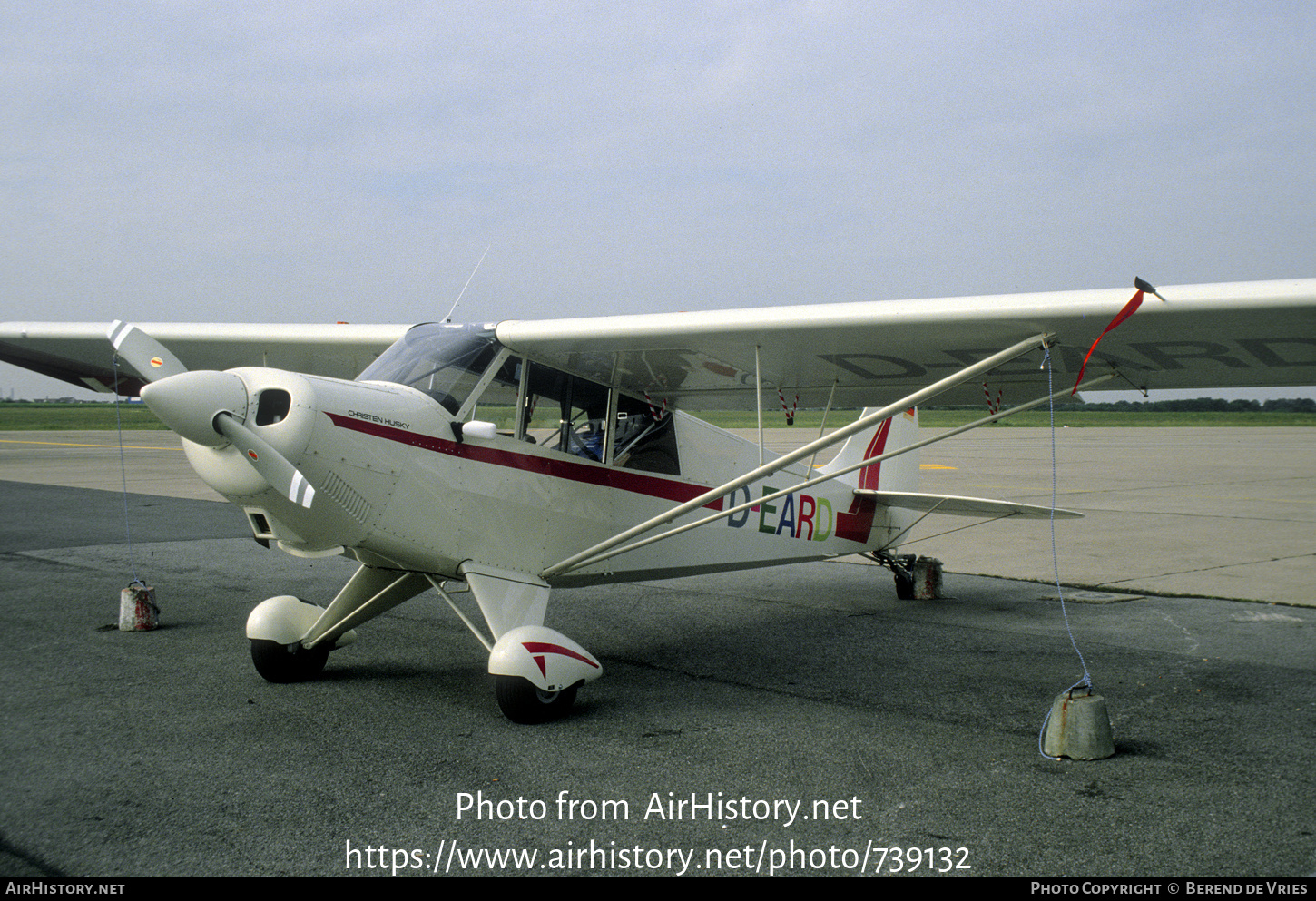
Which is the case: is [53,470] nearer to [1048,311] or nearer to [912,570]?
[912,570]

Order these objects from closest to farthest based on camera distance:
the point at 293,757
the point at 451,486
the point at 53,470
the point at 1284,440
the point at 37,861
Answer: the point at 37,861, the point at 293,757, the point at 451,486, the point at 53,470, the point at 1284,440

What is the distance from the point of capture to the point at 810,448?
16.8 ft

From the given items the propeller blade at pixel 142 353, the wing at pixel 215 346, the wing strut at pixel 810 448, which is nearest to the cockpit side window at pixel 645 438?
the wing strut at pixel 810 448

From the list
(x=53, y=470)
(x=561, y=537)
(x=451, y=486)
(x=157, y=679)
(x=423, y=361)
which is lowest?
(x=53, y=470)

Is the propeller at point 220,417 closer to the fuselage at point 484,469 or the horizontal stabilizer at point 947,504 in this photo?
the fuselage at point 484,469

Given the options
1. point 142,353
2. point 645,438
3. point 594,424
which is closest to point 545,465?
point 594,424

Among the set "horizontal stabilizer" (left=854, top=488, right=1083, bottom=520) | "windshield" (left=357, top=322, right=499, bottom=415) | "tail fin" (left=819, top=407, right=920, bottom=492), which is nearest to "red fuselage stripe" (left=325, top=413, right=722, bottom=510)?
"windshield" (left=357, top=322, right=499, bottom=415)

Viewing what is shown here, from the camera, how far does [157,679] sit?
5.52 metres

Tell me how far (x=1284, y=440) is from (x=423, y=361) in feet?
147

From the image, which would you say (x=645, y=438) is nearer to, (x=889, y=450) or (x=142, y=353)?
(x=142, y=353)

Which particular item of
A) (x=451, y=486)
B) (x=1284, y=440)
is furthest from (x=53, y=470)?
(x=1284, y=440)

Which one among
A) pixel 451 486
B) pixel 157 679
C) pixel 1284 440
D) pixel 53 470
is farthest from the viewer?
pixel 1284 440

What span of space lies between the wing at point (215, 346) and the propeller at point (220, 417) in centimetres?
242

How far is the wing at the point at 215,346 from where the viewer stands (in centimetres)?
688
